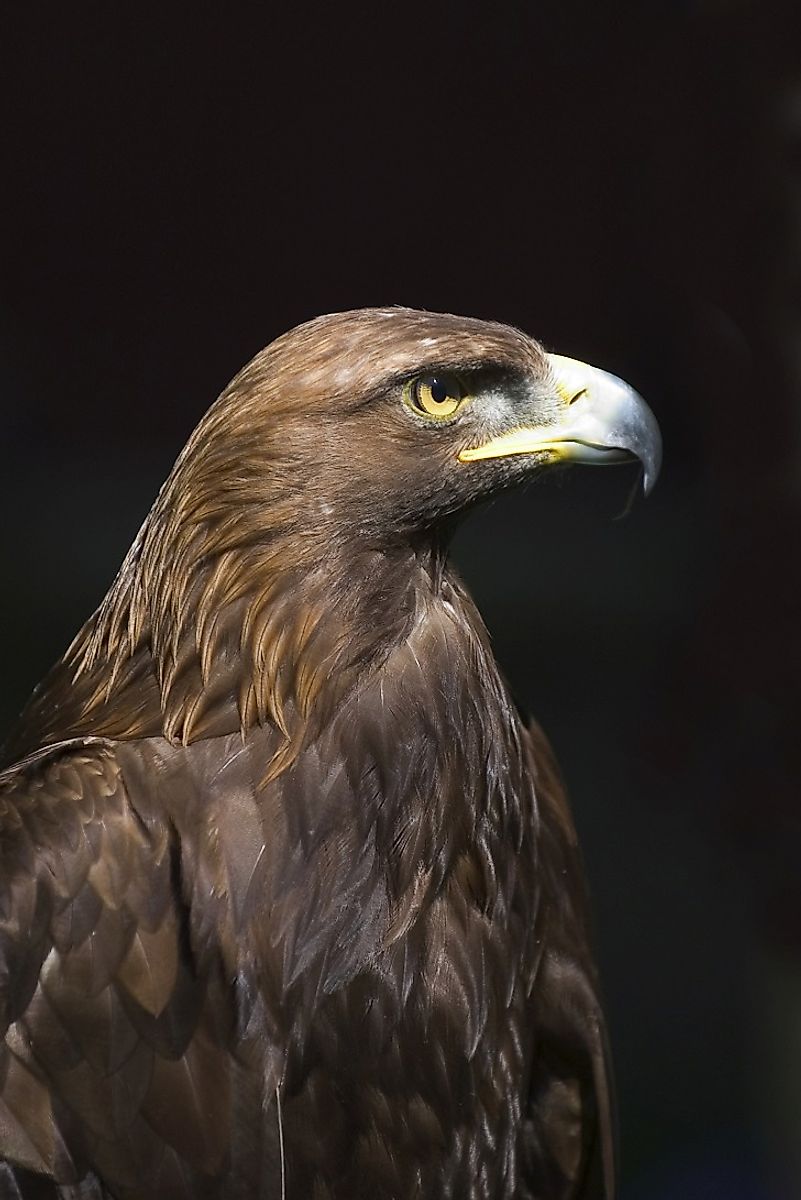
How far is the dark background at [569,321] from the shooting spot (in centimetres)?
383

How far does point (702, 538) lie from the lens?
5934 millimetres

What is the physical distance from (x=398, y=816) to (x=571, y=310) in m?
3.15

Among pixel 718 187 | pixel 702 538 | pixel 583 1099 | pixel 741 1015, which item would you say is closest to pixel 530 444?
pixel 583 1099

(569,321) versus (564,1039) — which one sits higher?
(569,321)

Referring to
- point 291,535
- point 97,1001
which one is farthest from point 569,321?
point 97,1001

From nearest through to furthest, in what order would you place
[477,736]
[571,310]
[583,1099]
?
[477,736] < [583,1099] < [571,310]

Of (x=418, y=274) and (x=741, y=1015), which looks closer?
(x=741, y=1015)

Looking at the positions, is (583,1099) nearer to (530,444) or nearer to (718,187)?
(530,444)

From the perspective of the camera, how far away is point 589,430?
8.77 ft

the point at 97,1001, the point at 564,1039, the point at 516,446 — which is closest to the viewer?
the point at 97,1001

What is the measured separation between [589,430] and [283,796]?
2.46ft

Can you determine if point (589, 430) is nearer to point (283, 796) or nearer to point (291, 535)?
point (291, 535)

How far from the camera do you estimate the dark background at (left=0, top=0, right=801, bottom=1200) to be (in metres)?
3.83

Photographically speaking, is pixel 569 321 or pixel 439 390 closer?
pixel 439 390
